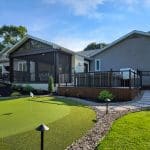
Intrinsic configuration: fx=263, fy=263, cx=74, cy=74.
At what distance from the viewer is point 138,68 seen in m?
22.3

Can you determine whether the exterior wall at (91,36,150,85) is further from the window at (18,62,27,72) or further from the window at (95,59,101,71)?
the window at (18,62,27,72)

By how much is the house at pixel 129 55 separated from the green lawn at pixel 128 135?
12743mm

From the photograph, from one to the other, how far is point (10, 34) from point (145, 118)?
4156 centimetres

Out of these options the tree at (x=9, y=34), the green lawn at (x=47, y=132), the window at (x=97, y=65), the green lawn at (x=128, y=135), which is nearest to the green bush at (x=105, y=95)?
the green lawn at (x=47, y=132)

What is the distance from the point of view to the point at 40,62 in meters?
24.8

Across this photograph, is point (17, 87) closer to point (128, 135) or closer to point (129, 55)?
point (129, 55)

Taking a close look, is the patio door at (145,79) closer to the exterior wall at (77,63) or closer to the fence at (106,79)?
the fence at (106,79)

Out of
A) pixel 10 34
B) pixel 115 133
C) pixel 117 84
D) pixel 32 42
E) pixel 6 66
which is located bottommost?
pixel 115 133

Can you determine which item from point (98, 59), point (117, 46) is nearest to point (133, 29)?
point (117, 46)

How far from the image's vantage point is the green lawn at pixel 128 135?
618 centimetres

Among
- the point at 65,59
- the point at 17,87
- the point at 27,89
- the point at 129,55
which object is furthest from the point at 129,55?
the point at 17,87

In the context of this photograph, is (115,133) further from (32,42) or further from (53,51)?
(32,42)

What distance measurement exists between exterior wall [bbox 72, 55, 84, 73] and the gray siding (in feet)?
6.35

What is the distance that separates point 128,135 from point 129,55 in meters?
16.8
